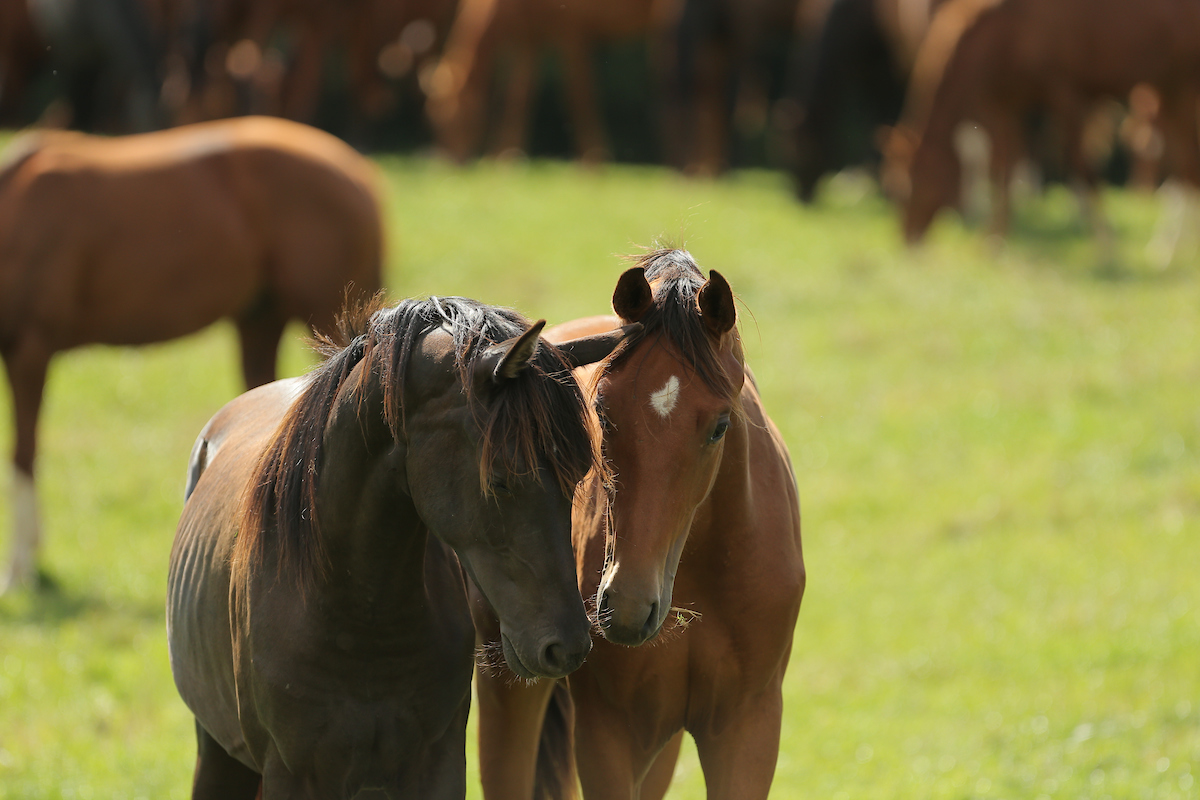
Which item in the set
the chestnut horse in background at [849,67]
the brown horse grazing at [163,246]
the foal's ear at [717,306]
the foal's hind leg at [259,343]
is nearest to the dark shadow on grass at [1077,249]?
the chestnut horse in background at [849,67]

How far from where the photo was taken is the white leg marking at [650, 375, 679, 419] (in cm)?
298

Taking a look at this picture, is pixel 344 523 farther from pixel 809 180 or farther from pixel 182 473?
pixel 809 180

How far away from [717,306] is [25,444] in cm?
542

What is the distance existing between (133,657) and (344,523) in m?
3.86

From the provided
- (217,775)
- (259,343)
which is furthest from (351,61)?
(217,775)

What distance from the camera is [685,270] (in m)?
3.29

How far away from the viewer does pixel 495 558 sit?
8.93 feet

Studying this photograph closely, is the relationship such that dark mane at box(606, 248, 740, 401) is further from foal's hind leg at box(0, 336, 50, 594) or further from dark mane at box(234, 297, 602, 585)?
foal's hind leg at box(0, 336, 50, 594)

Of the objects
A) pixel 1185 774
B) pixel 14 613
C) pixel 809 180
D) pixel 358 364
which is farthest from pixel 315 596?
pixel 809 180

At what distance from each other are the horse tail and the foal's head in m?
1.29

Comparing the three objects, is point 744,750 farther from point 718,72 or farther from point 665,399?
point 718,72

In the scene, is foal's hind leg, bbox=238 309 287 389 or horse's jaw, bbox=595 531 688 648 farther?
foal's hind leg, bbox=238 309 287 389

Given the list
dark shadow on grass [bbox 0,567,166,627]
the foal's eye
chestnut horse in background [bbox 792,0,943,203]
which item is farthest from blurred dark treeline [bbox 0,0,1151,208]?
the foal's eye

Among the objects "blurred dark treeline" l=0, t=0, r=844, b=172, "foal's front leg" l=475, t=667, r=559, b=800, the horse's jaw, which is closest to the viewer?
the horse's jaw
